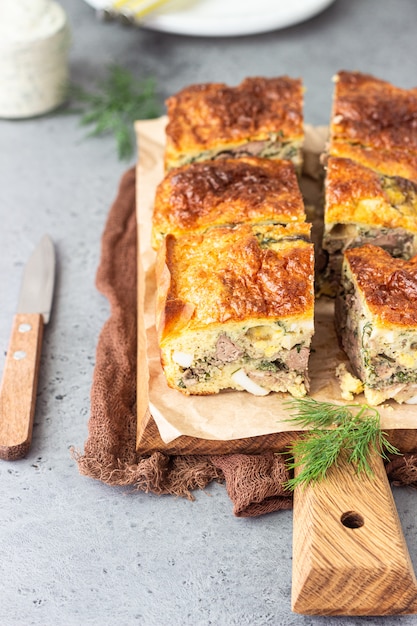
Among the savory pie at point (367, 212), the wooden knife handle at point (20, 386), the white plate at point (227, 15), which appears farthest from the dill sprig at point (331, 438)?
the white plate at point (227, 15)

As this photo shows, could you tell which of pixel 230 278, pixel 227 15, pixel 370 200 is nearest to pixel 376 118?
pixel 370 200

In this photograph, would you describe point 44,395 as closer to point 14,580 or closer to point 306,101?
point 14,580

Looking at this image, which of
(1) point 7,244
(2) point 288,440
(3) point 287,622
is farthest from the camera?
(1) point 7,244

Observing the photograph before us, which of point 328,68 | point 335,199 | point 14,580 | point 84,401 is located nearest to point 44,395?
point 84,401

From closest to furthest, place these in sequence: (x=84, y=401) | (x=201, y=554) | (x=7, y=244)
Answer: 1. (x=201, y=554)
2. (x=84, y=401)
3. (x=7, y=244)

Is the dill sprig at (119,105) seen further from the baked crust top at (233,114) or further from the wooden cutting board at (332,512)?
the wooden cutting board at (332,512)

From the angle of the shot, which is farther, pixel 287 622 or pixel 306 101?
pixel 306 101

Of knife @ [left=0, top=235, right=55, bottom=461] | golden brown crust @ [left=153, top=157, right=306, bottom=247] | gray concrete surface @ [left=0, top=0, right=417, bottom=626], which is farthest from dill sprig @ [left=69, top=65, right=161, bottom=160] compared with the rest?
golden brown crust @ [left=153, top=157, right=306, bottom=247]

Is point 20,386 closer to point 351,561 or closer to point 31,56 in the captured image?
point 351,561
